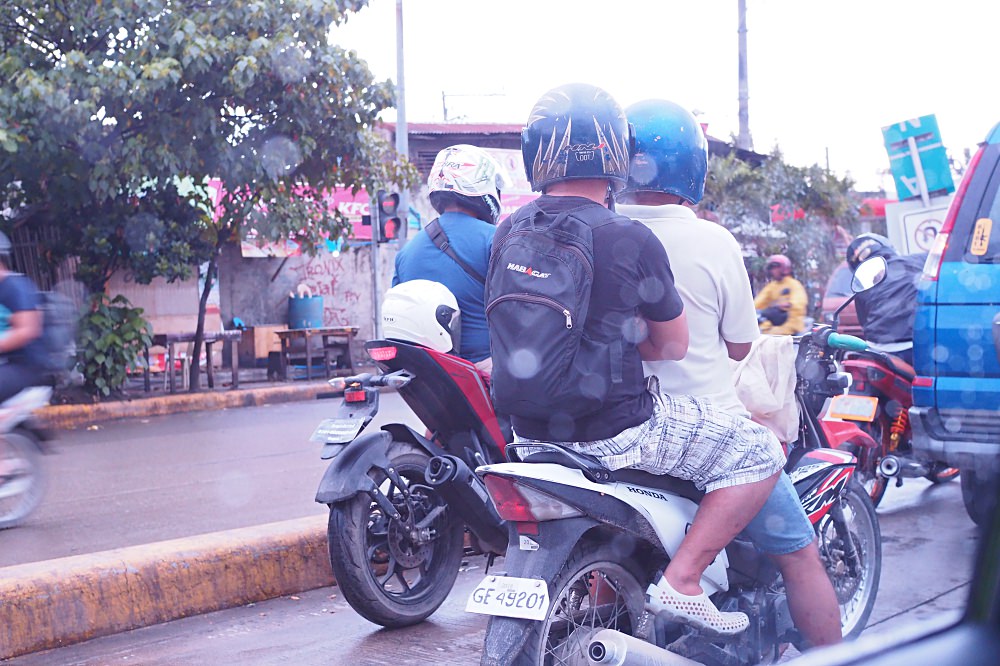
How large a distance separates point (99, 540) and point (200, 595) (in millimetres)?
1647

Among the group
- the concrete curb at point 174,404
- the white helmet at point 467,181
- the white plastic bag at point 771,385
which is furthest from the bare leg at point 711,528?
the concrete curb at point 174,404

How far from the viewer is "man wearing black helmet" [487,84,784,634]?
2582mm

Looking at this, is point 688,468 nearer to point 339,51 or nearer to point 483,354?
point 483,354

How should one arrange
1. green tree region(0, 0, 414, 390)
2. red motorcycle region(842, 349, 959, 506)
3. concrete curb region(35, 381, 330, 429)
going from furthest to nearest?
1. concrete curb region(35, 381, 330, 429)
2. green tree region(0, 0, 414, 390)
3. red motorcycle region(842, 349, 959, 506)

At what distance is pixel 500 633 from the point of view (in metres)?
2.53

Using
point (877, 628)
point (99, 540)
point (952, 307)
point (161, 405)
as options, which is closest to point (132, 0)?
point (161, 405)

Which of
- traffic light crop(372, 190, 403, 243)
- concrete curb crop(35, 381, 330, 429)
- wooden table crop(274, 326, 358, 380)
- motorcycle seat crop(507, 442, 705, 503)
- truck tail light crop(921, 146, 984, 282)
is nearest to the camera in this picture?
motorcycle seat crop(507, 442, 705, 503)

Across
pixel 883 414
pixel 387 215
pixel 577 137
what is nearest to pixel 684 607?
pixel 577 137

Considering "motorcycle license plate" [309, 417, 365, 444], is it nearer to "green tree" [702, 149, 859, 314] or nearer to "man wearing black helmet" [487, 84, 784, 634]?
"man wearing black helmet" [487, 84, 784, 634]

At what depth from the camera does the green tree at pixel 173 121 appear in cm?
1142

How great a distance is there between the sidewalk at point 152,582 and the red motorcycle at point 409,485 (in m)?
0.74

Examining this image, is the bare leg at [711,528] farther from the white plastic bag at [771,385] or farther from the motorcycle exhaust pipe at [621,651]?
the white plastic bag at [771,385]

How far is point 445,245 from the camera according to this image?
4.21m

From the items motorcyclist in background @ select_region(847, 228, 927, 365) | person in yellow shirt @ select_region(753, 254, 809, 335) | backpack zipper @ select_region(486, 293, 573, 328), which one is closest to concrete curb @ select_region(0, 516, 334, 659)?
backpack zipper @ select_region(486, 293, 573, 328)
